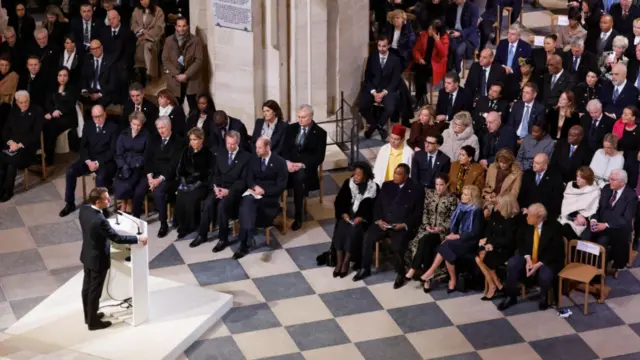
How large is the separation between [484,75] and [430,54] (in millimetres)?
1467

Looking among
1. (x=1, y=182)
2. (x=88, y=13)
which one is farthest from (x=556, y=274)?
(x=88, y=13)

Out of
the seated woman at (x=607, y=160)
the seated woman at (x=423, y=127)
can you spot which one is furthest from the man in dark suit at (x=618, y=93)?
the seated woman at (x=423, y=127)

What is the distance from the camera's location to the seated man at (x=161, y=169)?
1349 cm

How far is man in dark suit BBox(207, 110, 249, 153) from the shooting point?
1388 centimetres

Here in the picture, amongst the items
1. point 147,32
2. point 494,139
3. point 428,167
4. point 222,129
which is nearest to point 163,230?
point 222,129

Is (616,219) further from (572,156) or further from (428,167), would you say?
(428,167)

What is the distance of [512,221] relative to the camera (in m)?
12.1

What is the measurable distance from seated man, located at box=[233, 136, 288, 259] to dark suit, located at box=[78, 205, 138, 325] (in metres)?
2.15

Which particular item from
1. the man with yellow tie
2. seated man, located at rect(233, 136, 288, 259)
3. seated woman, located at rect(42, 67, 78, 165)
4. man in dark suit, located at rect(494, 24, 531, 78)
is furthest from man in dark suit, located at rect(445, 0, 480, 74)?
the man with yellow tie

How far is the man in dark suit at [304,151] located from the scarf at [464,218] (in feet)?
6.77

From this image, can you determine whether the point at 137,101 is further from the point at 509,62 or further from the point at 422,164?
the point at 509,62

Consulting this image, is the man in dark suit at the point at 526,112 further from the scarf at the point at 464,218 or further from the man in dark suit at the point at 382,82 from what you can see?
the scarf at the point at 464,218

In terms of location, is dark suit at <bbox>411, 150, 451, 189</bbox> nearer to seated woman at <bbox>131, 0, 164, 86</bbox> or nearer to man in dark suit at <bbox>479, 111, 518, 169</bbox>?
man in dark suit at <bbox>479, 111, 518, 169</bbox>

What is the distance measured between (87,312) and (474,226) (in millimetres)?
3645
